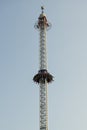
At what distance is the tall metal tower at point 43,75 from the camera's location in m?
93.4

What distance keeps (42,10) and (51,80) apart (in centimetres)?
2575

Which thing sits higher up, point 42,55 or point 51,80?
point 42,55

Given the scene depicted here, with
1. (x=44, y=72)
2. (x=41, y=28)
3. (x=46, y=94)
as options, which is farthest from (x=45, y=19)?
(x=46, y=94)

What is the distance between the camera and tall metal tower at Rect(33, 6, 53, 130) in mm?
93381

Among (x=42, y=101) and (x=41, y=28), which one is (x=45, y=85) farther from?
(x=41, y=28)

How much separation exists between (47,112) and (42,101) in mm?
3635

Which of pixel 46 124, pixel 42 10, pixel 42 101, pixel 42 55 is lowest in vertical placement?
pixel 46 124

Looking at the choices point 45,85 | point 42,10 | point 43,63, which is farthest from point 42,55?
point 42,10

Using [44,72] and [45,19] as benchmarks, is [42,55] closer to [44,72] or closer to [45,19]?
[44,72]

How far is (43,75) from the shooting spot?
98375 millimetres

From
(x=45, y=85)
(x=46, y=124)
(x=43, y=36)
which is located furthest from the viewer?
(x=43, y=36)

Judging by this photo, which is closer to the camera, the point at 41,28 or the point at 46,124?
the point at 46,124

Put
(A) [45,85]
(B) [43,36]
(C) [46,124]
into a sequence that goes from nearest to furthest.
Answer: (C) [46,124]
(A) [45,85]
(B) [43,36]

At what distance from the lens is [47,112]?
93.8 metres
